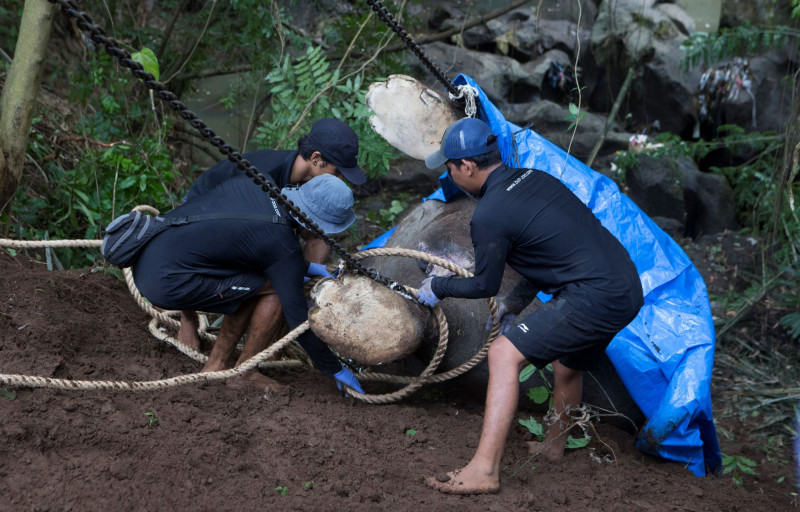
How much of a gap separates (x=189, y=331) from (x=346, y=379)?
1.02 meters

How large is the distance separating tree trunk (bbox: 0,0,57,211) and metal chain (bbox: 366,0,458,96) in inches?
76.0

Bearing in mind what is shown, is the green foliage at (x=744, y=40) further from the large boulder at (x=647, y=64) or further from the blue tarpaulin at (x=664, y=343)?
the blue tarpaulin at (x=664, y=343)

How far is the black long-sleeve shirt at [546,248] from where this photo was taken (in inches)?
116

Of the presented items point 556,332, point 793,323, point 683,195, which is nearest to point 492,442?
point 556,332

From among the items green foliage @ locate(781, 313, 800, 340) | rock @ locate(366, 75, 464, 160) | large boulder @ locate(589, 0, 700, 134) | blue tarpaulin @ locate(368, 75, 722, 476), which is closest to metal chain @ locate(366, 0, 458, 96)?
rock @ locate(366, 75, 464, 160)

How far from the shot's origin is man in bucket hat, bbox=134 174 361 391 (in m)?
3.34

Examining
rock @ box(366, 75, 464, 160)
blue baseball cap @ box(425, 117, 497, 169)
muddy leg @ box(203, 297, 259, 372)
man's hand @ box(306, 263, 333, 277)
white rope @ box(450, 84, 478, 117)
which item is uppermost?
blue baseball cap @ box(425, 117, 497, 169)

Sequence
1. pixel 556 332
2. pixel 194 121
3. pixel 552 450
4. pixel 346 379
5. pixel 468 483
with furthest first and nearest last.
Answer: pixel 346 379 < pixel 552 450 < pixel 556 332 < pixel 468 483 < pixel 194 121

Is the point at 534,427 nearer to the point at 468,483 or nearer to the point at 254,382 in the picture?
the point at 468,483

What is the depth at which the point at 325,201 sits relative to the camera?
Answer: 10.9 ft

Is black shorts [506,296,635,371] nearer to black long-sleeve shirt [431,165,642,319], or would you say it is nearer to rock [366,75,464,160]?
black long-sleeve shirt [431,165,642,319]

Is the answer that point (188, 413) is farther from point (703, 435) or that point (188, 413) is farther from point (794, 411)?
point (794, 411)

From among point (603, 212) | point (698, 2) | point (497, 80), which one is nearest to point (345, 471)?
point (603, 212)

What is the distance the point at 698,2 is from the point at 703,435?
936 cm
